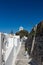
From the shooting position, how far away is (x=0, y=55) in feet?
24.2

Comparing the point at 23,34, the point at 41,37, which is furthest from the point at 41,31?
the point at 23,34

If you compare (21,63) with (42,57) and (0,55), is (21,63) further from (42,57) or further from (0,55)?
(0,55)

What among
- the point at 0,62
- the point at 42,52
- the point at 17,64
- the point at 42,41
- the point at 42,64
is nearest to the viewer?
the point at 0,62

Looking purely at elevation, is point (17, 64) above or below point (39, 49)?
below

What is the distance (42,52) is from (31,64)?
2.31 metres

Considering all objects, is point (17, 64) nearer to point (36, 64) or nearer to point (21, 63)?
point (21, 63)

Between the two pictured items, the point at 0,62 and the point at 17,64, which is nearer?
the point at 0,62

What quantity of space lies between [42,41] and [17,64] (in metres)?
4.85

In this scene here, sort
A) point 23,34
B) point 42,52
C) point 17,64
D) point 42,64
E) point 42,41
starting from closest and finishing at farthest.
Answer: point 42,64 < point 17,64 < point 42,52 < point 42,41 < point 23,34

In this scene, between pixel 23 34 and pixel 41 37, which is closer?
pixel 41 37

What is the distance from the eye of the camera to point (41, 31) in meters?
19.3

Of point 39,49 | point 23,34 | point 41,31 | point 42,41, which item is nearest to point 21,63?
point 39,49

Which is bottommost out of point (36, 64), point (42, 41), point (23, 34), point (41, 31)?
point (36, 64)

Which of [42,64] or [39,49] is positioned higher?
[39,49]
